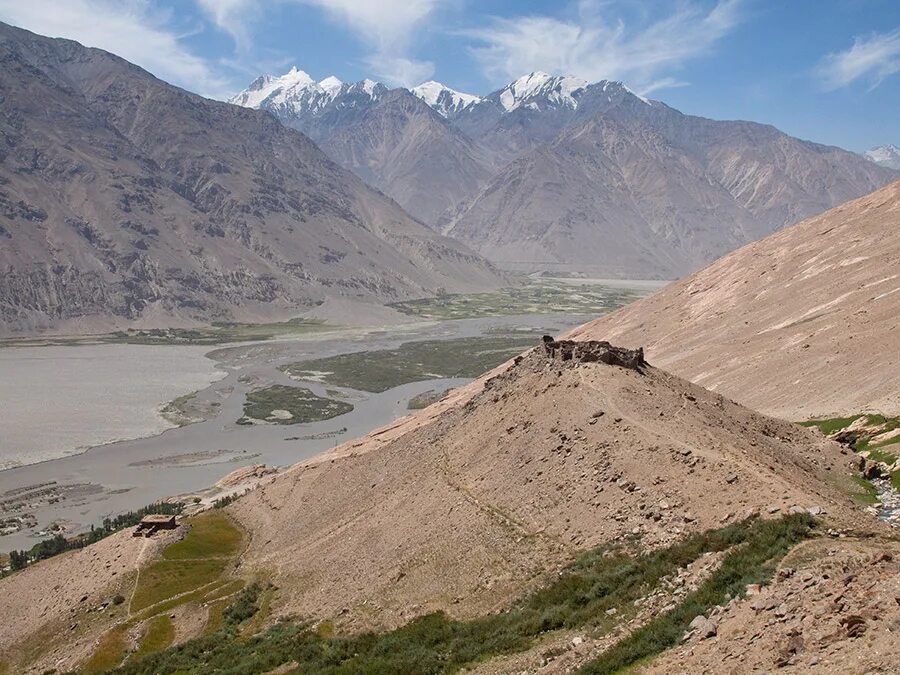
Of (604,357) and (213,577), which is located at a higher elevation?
(604,357)

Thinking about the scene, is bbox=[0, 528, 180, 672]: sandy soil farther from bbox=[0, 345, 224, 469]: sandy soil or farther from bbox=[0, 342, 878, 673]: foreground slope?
bbox=[0, 345, 224, 469]: sandy soil

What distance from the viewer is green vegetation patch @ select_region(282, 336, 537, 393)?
141m

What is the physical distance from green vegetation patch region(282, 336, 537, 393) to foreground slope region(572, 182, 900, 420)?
47.2 meters

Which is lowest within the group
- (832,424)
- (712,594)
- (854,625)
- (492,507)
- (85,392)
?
(832,424)

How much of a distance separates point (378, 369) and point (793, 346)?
97276 mm

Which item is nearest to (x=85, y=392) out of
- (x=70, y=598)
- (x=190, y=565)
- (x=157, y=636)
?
(x=70, y=598)

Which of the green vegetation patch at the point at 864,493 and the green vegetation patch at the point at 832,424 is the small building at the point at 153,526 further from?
the green vegetation patch at the point at 832,424

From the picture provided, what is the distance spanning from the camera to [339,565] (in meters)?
34.1

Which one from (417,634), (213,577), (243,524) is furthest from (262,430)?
(417,634)

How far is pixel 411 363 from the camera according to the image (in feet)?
514

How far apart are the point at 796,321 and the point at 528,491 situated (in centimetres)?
4468

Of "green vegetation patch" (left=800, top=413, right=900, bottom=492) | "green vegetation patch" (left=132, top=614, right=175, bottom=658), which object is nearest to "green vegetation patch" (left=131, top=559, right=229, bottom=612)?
"green vegetation patch" (left=132, top=614, right=175, bottom=658)

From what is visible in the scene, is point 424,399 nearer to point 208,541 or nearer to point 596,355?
point 208,541

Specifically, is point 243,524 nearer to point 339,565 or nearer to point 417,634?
point 339,565
